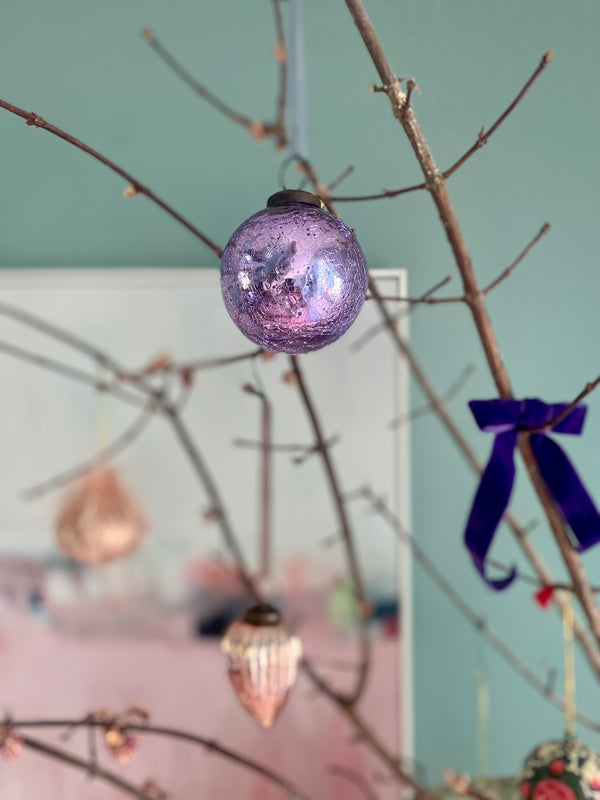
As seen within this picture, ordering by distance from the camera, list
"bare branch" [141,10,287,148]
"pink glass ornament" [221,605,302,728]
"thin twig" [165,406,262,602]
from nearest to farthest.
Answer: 1. "pink glass ornament" [221,605,302,728]
2. "bare branch" [141,10,287,148]
3. "thin twig" [165,406,262,602]

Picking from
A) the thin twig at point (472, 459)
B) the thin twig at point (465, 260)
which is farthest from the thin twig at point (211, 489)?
the thin twig at point (465, 260)

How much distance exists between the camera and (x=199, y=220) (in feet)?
2.69

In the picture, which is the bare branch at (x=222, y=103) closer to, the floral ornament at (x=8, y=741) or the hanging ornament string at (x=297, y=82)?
the hanging ornament string at (x=297, y=82)

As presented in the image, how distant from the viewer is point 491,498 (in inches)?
24.1

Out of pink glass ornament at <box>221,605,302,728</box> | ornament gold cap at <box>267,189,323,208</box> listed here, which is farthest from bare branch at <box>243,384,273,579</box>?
ornament gold cap at <box>267,189,323,208</box>

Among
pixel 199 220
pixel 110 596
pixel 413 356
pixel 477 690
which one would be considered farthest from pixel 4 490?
pixel 477 690

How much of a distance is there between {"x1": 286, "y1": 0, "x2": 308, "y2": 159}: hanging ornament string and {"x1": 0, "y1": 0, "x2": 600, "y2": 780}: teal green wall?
0.01 metres

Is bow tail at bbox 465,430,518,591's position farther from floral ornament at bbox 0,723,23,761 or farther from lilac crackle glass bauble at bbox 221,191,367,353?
floral ornament at bbox 0,723,23,761

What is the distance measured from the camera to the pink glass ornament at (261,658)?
68 centimetres

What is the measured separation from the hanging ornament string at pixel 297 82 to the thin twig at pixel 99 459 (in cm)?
41

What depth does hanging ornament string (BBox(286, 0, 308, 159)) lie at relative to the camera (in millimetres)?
695

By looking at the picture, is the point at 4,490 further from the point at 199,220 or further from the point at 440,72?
the point at 440,72

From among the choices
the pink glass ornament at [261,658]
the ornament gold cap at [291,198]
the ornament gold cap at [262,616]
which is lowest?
the pink glass ornament at [261,658]

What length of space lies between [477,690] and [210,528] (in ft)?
1.39
